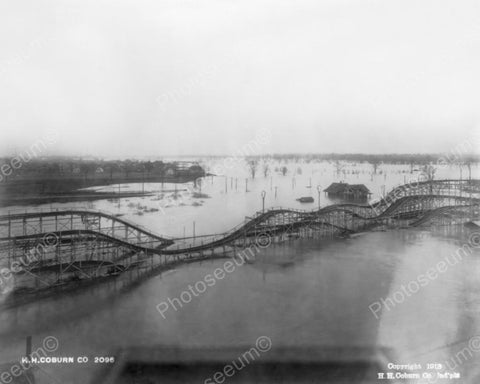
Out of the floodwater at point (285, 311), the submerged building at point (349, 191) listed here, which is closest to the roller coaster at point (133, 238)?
the floodwater at point (285, 311)

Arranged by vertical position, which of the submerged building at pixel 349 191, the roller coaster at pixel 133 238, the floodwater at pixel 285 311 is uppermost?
the submerged building at pixel 349 191

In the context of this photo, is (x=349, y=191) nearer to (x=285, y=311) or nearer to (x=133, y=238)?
(x=133, y=238)

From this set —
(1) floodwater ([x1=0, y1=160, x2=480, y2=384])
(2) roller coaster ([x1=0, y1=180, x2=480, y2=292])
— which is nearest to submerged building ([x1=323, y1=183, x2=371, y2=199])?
(2) roller coaster ([x1=0, y1=180, x2=480, y2=292])

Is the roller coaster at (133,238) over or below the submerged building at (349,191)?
below

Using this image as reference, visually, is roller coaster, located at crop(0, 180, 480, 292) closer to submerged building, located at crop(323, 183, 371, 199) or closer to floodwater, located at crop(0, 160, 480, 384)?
floodwater, located at crop(0, 160, 480, 384)

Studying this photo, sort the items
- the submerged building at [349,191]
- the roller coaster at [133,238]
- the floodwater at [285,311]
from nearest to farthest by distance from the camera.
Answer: the floodwater at [285,311] < the roller coaster at [133,238] < the submerged building at [349,191]

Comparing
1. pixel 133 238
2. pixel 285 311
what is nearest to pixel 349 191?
pixel 133 238

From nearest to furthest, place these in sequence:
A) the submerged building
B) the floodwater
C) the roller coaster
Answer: the floodwater < the roller coaster < the submerged building

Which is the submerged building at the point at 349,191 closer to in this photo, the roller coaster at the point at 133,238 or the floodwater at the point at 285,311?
the roller coaster at the point at 133,238
